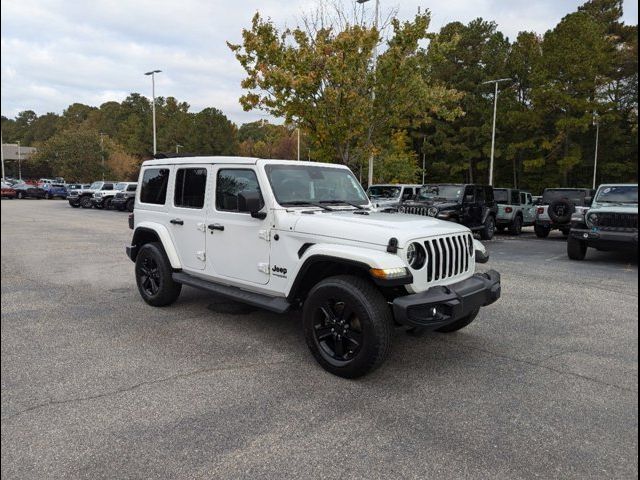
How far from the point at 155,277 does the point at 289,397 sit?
318 centimetres

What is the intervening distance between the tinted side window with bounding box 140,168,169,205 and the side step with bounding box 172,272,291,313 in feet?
3.45

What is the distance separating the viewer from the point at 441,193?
47.8ft

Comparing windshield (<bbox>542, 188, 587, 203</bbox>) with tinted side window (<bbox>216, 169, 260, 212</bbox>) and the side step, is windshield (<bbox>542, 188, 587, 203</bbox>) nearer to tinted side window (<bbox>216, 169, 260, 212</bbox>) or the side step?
tinted side window (<bbox>216, 169, 260, 212</bbox>)

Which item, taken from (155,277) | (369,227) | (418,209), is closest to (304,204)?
(369,227)

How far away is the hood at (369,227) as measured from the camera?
156 inches

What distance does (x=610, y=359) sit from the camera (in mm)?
4586

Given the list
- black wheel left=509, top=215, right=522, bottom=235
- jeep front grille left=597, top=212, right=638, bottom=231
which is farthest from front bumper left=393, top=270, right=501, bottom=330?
black wheel left=509, top=215, right=522, bottom=235

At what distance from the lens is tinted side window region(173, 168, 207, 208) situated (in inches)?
218

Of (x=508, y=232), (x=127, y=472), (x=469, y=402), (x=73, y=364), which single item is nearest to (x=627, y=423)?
(x=469, y=402)

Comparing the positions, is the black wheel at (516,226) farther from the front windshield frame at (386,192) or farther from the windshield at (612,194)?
the windshield at (612,194)

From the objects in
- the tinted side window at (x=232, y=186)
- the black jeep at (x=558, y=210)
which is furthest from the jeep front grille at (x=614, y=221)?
the tinted side window at (x=232, y=186)

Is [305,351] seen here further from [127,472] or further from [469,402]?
[127,472]

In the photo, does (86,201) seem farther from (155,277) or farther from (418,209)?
(155,277)

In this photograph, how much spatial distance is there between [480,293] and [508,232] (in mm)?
15600
